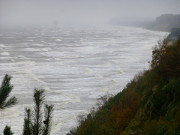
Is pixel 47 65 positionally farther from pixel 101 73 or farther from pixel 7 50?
pixel 7 50

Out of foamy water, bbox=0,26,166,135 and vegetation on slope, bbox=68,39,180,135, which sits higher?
foamy water, bbox=0,26,166,135

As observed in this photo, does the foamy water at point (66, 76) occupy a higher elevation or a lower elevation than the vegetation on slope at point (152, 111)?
higher

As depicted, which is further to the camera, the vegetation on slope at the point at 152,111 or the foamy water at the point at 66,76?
A: the foamy water at the point at 66,76

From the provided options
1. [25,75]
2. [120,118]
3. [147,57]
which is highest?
[147,57]

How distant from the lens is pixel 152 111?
21.4 meters

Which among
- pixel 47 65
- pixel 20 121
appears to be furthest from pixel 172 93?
pixel 47 65

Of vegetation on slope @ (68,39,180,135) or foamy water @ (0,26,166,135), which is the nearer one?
vegetation on slope @ (68,39,180,135)

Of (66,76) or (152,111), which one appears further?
(66,76)

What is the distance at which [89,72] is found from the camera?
5912 centimetres

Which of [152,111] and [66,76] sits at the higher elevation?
[66,76]

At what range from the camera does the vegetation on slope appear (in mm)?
18216

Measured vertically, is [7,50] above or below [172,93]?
above

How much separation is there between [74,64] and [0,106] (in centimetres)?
5752

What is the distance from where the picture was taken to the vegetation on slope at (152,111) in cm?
1822
